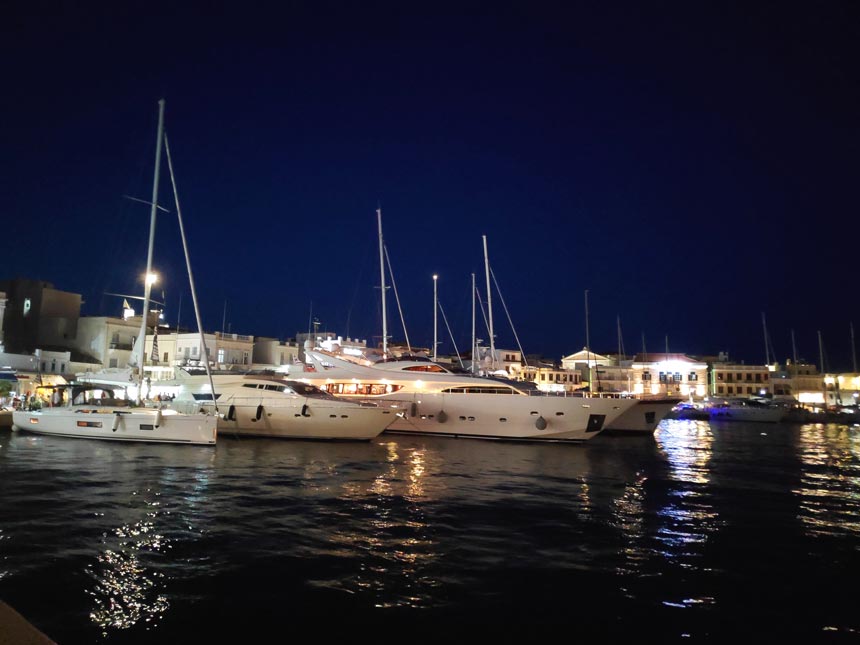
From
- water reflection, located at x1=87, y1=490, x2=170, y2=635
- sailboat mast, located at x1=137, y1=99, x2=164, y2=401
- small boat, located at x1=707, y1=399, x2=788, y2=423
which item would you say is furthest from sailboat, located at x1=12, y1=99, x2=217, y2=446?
small boat, located at x1=707, y1=399, x2=788, y2=423

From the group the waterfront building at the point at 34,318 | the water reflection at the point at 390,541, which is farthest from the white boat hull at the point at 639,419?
the waterfront building at the point at 34,318

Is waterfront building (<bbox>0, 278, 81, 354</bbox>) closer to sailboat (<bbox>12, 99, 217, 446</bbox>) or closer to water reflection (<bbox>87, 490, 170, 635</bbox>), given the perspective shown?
sailboat (<bbox>12, 99, 217, 446</bbox>)

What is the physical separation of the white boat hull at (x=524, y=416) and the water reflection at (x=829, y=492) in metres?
9.33

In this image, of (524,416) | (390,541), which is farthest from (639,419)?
(390,541)

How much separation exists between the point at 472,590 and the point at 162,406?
21.7m

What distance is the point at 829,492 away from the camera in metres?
18.3

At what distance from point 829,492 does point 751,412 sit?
2250 inches

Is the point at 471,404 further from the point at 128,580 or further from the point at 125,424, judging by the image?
the point at 128,580

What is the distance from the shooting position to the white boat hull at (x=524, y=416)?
1248 inches

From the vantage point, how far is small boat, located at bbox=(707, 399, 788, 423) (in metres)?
68.5

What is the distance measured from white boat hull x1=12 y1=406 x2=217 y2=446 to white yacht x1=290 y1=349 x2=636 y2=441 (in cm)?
930

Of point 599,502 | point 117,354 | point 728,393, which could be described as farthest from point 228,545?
point 728,393

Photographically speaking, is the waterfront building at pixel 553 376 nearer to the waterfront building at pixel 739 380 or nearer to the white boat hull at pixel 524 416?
the waterfront building at pixel 739 380

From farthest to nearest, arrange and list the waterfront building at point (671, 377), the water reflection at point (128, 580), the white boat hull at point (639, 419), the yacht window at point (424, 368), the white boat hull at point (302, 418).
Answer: the waterfront building at point (671, 377) → the white boat hull at point (639, 419) → the yacht window at point (424, 368) → the white boat hull at point (302, 418) → the water reflection at point (128, 580)
